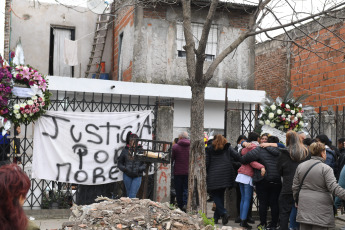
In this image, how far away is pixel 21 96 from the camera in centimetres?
1010

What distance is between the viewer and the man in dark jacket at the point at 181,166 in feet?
36.3

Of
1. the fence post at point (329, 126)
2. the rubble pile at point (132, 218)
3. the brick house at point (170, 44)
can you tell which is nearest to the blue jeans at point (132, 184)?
the rubble pile at point (132, 218)

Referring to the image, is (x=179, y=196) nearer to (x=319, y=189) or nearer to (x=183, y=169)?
(x=183, y=169)

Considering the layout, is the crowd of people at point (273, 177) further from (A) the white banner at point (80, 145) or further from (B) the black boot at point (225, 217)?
(A) the white banner at point (80, 145)

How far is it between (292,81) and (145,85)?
6.88 metres

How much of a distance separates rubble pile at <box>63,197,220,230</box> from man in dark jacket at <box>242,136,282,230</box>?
1661 millimetres

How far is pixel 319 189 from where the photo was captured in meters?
7.08

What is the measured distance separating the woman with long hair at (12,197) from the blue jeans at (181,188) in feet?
28.4

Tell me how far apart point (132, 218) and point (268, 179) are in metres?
2.80

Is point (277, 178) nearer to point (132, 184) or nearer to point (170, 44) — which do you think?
point (132, 184)

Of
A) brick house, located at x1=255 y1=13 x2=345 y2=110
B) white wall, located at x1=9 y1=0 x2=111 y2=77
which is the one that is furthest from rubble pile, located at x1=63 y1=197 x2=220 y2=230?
white wall, located at x1=9 y1=0 x2=111 y2=77

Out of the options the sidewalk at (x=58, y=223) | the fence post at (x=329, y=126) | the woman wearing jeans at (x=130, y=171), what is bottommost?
the sidewalk at (x=58, y=223)

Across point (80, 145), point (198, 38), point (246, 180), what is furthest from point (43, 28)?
point (246, 180)

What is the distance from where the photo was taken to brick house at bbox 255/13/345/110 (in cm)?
1673
